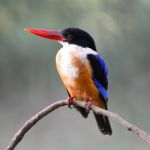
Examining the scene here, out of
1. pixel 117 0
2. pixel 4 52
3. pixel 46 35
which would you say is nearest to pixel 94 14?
pixel 117 0

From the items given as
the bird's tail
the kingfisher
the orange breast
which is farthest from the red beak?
the bird's tail

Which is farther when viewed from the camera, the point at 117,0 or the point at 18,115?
the point at 18,115

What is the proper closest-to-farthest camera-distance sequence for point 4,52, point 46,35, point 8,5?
point 46,35
point 8,5
point 4,52

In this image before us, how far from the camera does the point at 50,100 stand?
4.12 metres

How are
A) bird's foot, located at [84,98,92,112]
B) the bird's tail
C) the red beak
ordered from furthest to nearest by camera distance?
the bird's tail
bird's foot, located at [84,98,92,112]
the red beak

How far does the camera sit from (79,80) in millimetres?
2129

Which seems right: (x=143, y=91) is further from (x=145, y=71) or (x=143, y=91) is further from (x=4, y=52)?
(x=4, y=52)

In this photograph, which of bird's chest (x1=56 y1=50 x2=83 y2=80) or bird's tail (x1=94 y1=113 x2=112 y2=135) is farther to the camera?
bird's tail (x1=94 y1=113 x2=112 y2=135)

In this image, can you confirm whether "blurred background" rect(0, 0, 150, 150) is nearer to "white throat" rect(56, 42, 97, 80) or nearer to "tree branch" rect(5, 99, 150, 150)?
"white throat" rect(56, 42, 97, 80)

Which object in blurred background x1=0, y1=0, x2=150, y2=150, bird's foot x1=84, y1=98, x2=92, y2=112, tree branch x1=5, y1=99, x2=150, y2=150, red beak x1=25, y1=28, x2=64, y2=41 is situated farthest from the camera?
blurred background x1=0, y1=0, x2=150, y2=150

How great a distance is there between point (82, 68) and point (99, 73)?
0.07m

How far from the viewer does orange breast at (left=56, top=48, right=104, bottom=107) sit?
2059 mm

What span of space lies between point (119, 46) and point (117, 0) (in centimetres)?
29

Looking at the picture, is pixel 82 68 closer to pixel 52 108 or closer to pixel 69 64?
pixel 69 64
